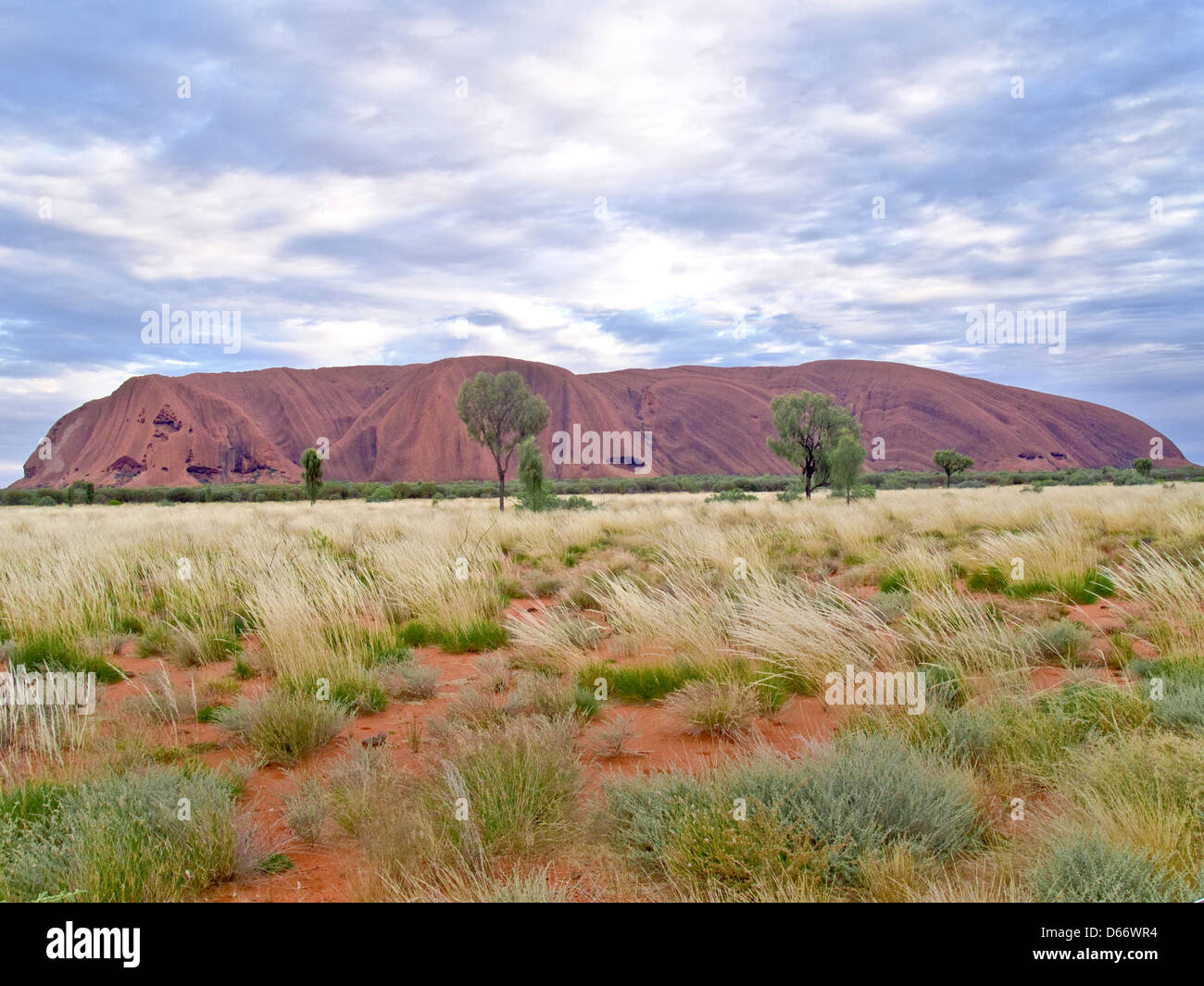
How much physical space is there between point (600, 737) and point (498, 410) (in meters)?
32.6

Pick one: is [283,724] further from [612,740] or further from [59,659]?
[59,659]

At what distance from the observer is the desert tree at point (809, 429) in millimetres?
36875

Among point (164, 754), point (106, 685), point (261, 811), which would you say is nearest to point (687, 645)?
point (261, 811)

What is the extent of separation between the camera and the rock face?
9919 cm

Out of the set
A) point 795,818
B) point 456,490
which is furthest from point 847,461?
point 456,490

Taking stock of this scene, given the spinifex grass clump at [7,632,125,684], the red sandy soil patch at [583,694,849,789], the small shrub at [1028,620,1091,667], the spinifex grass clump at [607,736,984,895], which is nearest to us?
the spinifex grass clump at [607,736,984,895]

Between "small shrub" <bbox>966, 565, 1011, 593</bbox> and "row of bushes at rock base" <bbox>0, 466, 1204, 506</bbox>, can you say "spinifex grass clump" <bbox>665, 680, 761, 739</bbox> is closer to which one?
"small shrub" <bbox>966, 565, 1011, 593</bbox>

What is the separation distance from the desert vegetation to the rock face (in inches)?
3231

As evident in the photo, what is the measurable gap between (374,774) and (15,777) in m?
2.10

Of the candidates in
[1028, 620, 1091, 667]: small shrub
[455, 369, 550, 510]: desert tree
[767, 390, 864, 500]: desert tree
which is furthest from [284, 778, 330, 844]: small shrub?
[767, 390, 864, 500]: desert tree

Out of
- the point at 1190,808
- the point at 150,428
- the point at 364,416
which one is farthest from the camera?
the point at 364,416

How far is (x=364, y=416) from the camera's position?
353 ft

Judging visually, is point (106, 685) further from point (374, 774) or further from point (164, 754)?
point (374, 774)
